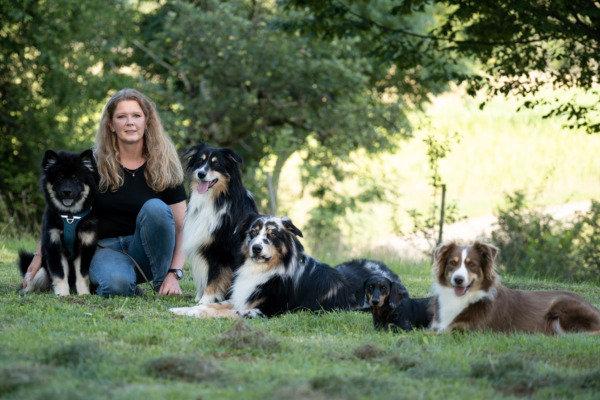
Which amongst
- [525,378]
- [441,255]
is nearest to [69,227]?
[441,255]

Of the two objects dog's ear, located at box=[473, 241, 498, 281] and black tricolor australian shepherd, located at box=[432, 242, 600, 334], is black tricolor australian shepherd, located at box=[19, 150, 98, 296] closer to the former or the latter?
black tricolor australian shepherd, located at box=[432, 242, 600, 334]

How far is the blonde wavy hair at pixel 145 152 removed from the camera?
6.24 metres

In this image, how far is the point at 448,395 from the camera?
3.24 meters

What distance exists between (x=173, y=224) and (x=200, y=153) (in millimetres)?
789

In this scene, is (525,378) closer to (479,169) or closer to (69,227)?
(69,227)

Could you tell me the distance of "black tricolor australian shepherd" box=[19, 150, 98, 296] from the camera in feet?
19.3

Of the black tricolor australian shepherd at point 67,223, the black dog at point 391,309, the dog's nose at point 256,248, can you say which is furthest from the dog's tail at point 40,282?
the black dog at point 391,309

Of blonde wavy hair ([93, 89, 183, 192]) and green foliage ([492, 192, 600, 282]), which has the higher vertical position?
blonde wavy hair ([93, 89, 183, 192])

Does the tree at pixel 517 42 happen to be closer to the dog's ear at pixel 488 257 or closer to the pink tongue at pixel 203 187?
the dog's ear at pixel 488 257

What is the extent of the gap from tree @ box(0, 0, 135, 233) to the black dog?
11324 mm

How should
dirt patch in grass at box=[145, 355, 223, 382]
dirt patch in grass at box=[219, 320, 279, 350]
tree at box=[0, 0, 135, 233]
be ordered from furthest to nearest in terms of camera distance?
1. tree at box=[0, 0, 135, 233]
2. dirt patch in grass at box=[219, 320, 279, 350]
3. dirt patch in grass at box=[145, 355, 223, 382]

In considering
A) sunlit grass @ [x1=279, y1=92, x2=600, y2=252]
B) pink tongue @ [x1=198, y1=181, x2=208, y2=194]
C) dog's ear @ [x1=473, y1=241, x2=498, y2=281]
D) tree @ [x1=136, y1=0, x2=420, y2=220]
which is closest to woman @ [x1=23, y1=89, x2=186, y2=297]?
pink tongue @ [x1=198, y1=181, x2=208, y2=194]

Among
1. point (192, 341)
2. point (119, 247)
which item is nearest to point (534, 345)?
point (192, 341)

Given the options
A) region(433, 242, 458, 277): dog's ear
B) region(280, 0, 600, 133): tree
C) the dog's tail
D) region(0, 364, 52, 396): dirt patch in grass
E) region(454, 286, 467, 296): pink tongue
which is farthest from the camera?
region(280, 0, 600, 133): tree
